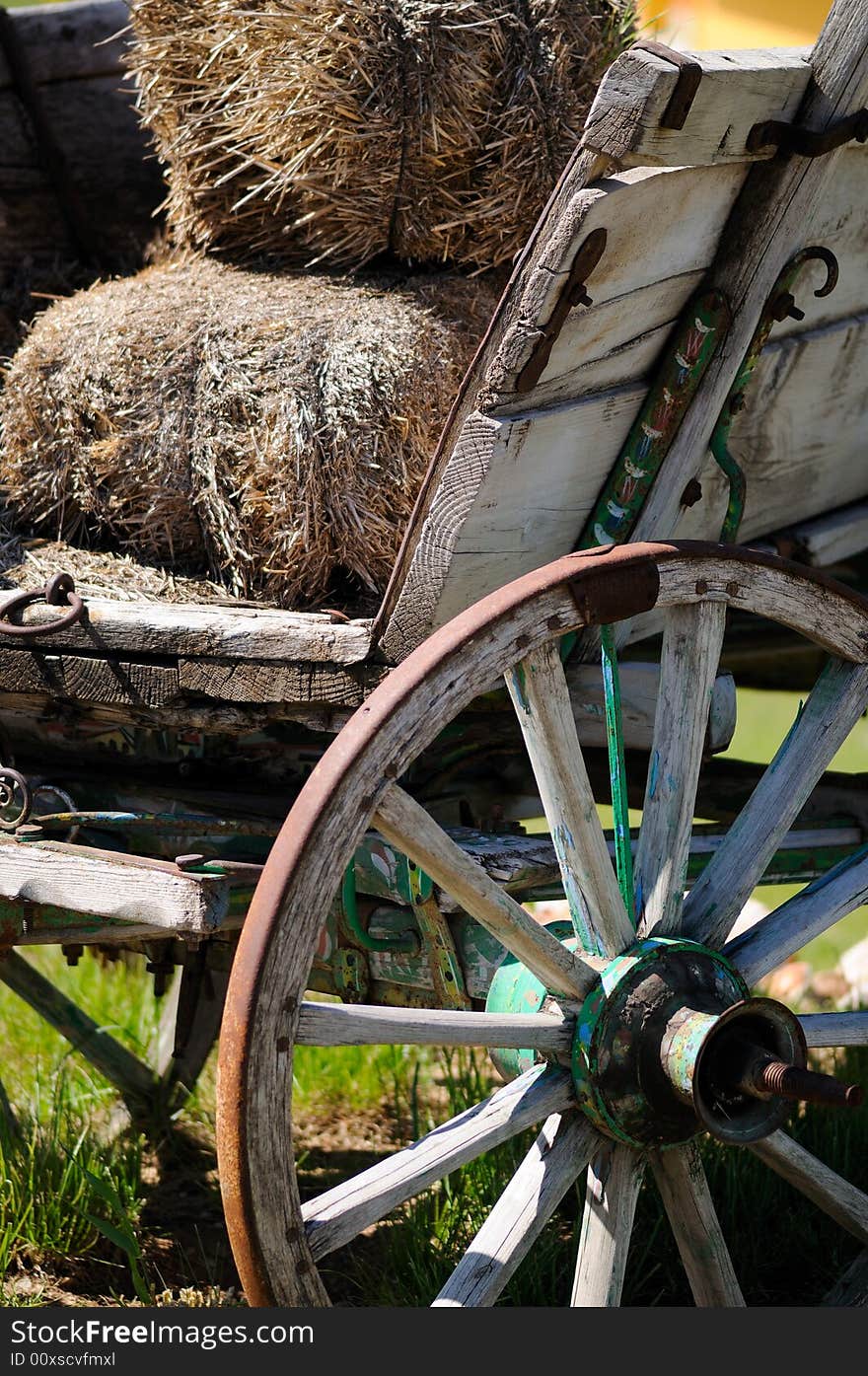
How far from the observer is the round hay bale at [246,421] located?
6.89 feet

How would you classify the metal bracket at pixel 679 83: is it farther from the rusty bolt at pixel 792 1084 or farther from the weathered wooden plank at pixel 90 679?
the rusty bolt at pixel 792 1084

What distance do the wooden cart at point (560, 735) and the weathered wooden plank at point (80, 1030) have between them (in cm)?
72

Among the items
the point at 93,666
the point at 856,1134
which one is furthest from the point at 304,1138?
the point at 93,666

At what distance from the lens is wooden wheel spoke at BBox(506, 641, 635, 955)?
1748mm

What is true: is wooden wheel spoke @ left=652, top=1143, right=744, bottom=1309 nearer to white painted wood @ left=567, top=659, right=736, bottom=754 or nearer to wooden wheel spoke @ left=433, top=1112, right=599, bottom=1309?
wooden wheel spoke @ left=433, top=1112, right=599, bottom=1309

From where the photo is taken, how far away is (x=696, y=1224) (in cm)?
191

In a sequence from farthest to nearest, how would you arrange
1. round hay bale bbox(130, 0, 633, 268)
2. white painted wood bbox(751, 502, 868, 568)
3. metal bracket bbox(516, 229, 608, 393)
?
white painted wood bbox(751, 502, 868, 568) → round hay bale bbox(130, 0, 633, 268) → metal bracket bbox(516, 229, 608, 393)

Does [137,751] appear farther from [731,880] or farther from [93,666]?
[731,880]

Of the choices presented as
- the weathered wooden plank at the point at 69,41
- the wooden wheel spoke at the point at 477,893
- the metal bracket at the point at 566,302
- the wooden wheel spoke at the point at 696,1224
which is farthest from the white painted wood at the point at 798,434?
the weathered wooden plank at the point at 69,41

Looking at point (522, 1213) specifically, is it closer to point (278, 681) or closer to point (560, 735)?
point (560, 735)

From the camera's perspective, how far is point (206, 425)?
2217 mm

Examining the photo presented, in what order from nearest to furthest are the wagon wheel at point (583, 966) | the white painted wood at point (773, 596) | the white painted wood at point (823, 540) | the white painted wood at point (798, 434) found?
the wagon wheel at point (583, 966) < the white painted wood at point (773, 596) < the white painted wood at point (798, 434) < the white painted wood at point (823, 540)

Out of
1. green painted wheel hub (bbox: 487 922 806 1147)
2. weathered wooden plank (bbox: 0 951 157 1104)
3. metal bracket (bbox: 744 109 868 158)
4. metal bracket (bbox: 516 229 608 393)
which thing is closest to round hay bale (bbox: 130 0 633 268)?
metal bracket (bbox: 744 109 868 158)

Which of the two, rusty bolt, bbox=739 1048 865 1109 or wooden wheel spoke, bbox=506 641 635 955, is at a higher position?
wooden wheel spoke, bbox=506 641 635 955
